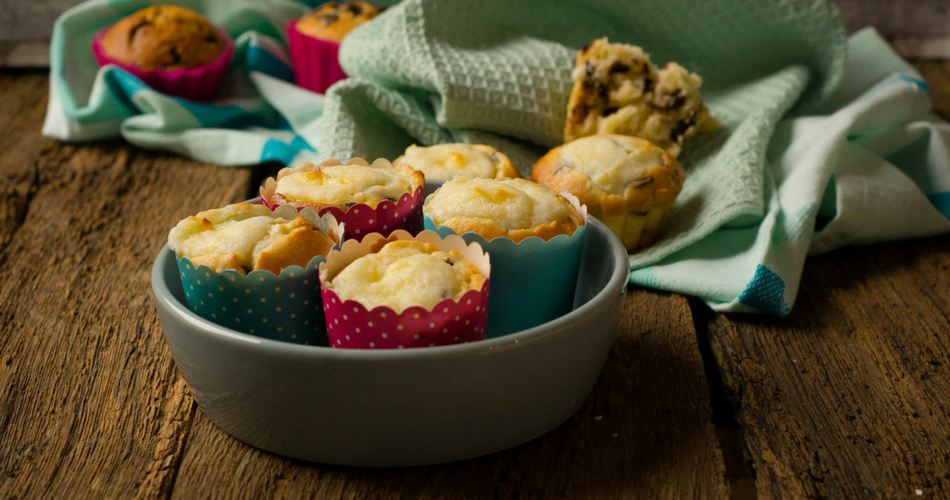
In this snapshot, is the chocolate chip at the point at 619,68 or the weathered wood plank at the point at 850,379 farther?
the chocolate chip at the point at 619,68

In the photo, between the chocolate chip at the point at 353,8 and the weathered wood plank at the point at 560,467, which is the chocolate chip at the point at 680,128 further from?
the chocolate chip at the point at 353,8

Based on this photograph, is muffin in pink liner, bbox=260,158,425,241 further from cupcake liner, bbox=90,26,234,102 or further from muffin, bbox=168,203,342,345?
cupcake liner, bbox=90,26,234,102

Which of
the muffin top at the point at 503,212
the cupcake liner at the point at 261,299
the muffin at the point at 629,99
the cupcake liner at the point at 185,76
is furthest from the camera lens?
the cupcake liner at the point at 185,76

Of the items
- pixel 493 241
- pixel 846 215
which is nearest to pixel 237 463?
pixel 493 241

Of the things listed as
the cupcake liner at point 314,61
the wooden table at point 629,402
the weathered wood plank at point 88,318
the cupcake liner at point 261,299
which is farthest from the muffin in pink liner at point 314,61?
the cupcake liner at point 261,299

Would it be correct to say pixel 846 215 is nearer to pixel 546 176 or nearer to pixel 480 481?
pixel 546 176

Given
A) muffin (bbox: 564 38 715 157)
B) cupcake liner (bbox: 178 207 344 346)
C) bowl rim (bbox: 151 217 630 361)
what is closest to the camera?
bowl rim (bbox: 151 217 630 361)

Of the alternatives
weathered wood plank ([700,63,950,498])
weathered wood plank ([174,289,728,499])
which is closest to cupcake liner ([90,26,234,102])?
weathered wood plank ([174,289,728,499])
